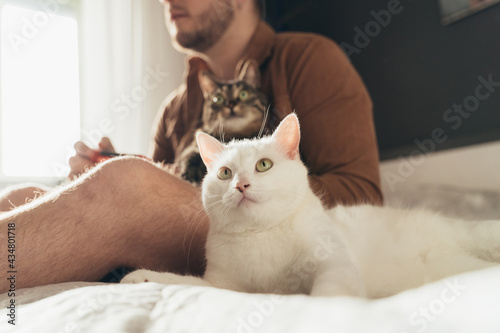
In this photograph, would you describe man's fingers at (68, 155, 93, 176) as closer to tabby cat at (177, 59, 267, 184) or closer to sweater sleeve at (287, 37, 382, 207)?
tabby cat at (177, 59, 267, 184)

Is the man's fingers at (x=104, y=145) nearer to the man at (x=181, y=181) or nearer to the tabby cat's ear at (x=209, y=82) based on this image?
the man at (x=181, y=181)

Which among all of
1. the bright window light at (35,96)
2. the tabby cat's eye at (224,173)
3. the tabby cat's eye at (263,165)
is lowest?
the bright window light at (35,96)

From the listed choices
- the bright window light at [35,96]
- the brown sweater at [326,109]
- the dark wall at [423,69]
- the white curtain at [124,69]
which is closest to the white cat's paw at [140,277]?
the brown sweater at [326,109]

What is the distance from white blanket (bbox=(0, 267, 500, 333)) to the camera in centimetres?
32

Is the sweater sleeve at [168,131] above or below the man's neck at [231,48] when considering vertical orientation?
below

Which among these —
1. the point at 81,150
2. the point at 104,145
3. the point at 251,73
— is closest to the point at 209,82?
the point at 251,73

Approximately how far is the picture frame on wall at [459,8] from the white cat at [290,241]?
1.50m

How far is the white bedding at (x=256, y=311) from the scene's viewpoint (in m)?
0.32

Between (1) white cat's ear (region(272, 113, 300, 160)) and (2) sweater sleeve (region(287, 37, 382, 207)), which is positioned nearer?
(1) white cat's ear (region(272, 113, 300, 160))

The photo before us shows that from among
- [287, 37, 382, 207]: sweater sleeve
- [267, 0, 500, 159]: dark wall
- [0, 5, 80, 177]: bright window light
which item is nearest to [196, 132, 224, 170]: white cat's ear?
[287, 37, 382, 207]: sweater sleeve

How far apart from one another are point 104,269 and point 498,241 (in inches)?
34.8

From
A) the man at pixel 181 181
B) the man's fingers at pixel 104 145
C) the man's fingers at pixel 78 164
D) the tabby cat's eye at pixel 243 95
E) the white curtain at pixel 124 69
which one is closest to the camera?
the man at pixel 181 181

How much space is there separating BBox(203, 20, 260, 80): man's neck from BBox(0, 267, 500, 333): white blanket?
1569mm

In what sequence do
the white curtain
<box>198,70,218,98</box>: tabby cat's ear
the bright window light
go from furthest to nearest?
the white curtain → the bright window light → <box>198,70,218,98</box>: tabby cat's ear
